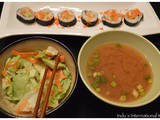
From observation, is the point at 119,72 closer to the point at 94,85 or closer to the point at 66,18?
the point at 94,85

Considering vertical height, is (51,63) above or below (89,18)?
below

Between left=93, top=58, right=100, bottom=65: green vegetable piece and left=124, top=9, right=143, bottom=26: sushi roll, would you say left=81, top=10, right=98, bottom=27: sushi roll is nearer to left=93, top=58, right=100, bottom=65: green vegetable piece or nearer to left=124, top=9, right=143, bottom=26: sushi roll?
left=124, top=9, right=143, bottom=26: sushi roll

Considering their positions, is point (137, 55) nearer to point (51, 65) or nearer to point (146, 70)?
point (146, 70)

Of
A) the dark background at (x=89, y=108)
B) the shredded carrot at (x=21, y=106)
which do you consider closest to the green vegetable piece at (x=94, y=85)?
the dark background at (x=89, y=108)

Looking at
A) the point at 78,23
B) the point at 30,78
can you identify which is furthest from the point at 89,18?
the point at 30,78

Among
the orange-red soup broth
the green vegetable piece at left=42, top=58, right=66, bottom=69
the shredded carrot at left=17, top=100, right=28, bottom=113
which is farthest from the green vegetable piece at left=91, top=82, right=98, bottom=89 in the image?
the shredded carrot at left=17, top=100, right=28, bottom=113

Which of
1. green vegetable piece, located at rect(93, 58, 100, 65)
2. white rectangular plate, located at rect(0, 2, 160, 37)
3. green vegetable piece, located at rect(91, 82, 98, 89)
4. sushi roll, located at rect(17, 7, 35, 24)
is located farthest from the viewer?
sushi roll, located at rect(17, 7, 35, 24)
